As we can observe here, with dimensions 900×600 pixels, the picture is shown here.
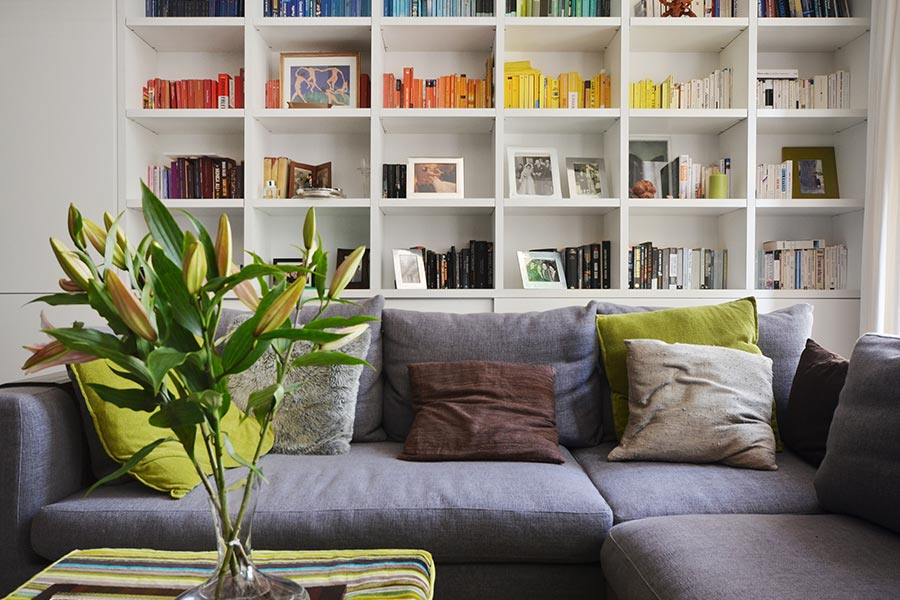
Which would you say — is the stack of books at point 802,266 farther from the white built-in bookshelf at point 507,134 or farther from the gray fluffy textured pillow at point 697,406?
the gray fluffy textured pillow at point 697,406

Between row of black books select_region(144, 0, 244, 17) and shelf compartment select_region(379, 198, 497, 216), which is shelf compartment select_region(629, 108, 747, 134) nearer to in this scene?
shelf compartment select_region(379, 198, 497, 216)

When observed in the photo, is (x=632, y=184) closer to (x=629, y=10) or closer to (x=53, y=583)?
(x=629, y=10)

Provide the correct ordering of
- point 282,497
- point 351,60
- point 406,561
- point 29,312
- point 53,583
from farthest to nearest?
point 351,60 < point 29,312 < point 282,497 < point 406,561 < point 53,583

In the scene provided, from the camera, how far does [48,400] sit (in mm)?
1770

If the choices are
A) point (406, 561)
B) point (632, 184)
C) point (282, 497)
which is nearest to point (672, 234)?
point (632, 184)

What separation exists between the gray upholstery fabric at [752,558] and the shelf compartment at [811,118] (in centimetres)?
235

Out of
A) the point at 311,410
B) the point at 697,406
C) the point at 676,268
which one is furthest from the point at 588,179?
the point at 311,410

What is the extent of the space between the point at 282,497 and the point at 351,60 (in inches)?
94.8

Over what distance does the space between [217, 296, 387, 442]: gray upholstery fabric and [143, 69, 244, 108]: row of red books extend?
157cm

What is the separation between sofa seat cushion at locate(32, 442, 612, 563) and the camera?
64.7 inches

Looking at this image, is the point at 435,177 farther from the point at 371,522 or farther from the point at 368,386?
the point at 371,522

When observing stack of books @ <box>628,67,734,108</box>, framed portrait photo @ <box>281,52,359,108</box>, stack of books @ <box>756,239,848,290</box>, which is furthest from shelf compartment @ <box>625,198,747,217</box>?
framed portrait photo @ <box>281,52,359,108</box>

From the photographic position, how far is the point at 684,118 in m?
3.38

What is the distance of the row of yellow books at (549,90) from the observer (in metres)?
3.48
